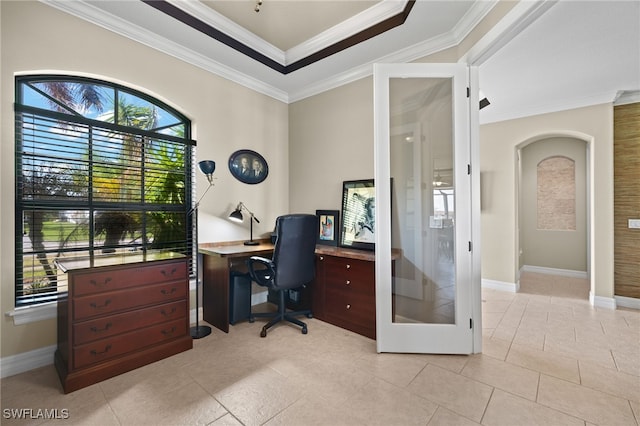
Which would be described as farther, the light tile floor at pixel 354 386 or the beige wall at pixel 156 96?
the beige wall at pixel 156 96

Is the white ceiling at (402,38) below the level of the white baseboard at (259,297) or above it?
above

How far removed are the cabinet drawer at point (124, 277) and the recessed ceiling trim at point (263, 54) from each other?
7.31ft

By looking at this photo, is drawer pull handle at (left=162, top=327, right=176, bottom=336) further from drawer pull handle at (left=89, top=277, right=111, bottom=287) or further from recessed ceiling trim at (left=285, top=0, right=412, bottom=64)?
recessed ceiling trim at (left=285, top=0, right=412, bottom=64)

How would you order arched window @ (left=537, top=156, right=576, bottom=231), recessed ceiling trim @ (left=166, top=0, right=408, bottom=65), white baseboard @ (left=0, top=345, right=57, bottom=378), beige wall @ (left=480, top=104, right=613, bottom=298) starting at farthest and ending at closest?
1. arched window @ (left=537, top=156, right=576, bottom=231)
2. beige wall @ (left=480, top=104, right=613, bottom=298)
3. recessed ceiling trim @ (left=166, top=0, right=408, bottom=65)
4. white baseboard @ (left=0, top=345, right=57, bottom=378)

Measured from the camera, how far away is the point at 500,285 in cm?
457

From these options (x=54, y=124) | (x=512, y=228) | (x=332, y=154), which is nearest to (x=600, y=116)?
(x=512, y=228)

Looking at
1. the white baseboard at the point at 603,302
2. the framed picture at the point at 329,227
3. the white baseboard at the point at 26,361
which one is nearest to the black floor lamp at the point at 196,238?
the white baseboard at the point at 26,361

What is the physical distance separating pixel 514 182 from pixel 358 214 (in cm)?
280

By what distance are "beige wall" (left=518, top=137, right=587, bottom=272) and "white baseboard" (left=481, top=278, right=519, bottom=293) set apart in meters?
1.58

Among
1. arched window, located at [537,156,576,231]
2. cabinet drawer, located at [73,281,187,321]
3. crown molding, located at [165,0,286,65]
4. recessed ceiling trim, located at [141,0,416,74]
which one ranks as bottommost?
cabinet drawer, located at [73,281,187,321]

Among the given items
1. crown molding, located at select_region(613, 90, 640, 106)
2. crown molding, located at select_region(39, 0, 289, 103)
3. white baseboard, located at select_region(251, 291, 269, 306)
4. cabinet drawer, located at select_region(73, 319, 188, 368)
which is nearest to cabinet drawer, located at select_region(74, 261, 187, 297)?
cabinet drawer, located at select_region(73, 319, 188, 368)

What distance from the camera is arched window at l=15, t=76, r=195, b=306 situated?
2277 mm

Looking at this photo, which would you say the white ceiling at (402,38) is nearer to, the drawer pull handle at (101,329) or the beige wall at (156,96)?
the beige wall at (156,96)

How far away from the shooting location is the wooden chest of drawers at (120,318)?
6.58 feet
